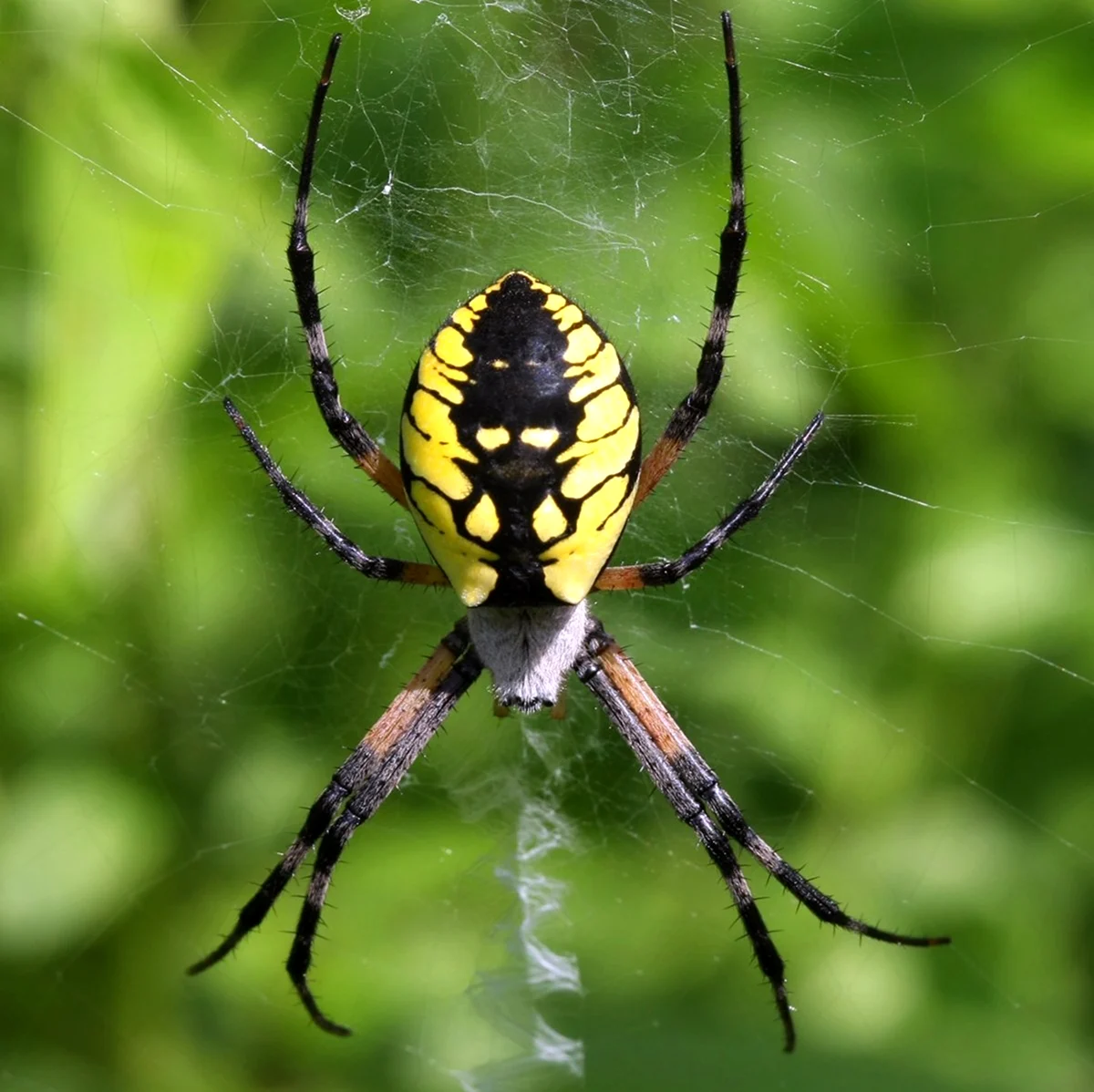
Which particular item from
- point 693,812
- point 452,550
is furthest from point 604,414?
point 693,812

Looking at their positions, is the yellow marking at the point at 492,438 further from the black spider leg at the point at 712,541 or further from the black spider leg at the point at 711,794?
the black spider leg at the point at 711,794

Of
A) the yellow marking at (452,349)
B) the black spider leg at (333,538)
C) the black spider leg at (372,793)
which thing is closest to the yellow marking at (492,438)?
the yellow marking at (452,349)

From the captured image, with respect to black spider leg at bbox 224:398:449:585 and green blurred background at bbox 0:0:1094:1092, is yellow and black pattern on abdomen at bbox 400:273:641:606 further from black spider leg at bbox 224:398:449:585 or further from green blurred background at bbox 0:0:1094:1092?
green blurred background at bbox 0:0:1094:1092

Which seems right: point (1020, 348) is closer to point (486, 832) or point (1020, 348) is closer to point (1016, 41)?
point (1016, 41)

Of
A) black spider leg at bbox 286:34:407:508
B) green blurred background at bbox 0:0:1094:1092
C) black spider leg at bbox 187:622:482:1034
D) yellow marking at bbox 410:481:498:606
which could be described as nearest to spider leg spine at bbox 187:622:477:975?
black spider leg at bbox 187:622:482:1034

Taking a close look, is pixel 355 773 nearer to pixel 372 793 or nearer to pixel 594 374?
pixel 372 793

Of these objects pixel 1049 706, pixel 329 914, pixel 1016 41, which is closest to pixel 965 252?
pixel 1016 41
